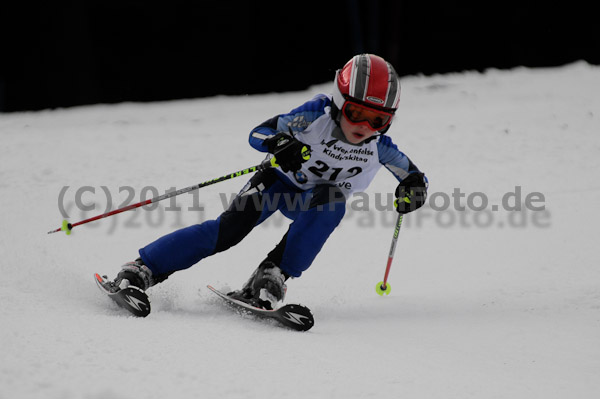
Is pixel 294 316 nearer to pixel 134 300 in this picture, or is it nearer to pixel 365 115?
pixel 134 300

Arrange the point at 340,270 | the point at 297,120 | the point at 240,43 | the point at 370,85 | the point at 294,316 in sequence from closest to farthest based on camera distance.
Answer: the point at 294,316, the point at 370,85, the point at 297,120, the point at 340,270, the point at 240,43

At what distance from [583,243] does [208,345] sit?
283 cm

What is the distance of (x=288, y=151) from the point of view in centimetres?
271

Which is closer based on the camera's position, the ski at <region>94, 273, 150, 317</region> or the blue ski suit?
the ski at <region>94, 273, 150, 317</region>

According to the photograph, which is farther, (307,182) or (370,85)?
(307,182)

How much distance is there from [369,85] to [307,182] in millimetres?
603

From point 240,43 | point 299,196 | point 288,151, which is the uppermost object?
point 240,43

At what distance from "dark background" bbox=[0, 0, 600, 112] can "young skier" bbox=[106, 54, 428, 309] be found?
7.29 metres

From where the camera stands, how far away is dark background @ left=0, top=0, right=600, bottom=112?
988 centimetres

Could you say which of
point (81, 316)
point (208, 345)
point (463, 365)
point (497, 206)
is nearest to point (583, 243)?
point (497, 206)

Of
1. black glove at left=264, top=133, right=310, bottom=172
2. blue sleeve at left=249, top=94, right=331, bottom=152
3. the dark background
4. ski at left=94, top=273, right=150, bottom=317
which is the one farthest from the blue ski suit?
the dark background

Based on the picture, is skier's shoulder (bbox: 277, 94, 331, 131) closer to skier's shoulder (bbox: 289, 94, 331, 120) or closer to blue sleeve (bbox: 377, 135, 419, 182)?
skier's shoulder (bbox: 289, 94, 331, 120)

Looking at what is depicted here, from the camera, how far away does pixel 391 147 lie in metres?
3.03

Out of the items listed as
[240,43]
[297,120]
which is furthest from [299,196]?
[240,43]
